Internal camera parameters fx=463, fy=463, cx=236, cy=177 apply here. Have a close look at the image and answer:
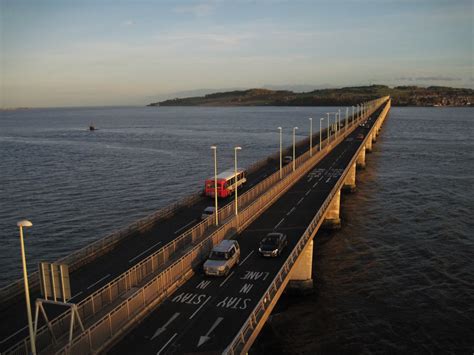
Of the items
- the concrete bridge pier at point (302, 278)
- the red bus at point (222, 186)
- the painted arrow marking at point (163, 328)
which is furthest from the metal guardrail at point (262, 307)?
the red bus at point (222, 186)

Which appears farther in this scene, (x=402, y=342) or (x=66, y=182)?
(x=66, y=182)

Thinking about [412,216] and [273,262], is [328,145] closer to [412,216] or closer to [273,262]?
[412,216]

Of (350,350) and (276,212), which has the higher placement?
(276,212)

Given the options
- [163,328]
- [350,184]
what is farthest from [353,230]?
[163,328]

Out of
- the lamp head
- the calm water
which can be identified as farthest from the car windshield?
the lamp head

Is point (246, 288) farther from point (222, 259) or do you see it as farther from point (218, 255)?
point (218, 255)

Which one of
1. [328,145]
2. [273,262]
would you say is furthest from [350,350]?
[328,145]
